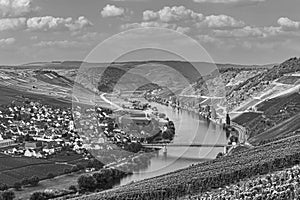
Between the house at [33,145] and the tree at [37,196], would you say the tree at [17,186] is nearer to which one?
the tree at [37,196]

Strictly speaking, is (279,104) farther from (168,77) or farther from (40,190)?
(40,190)

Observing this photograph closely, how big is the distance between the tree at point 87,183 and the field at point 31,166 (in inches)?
339

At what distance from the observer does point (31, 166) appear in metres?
68.2

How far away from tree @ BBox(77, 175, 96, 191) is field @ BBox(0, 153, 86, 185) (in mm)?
8603

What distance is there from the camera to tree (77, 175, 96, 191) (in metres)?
54.9

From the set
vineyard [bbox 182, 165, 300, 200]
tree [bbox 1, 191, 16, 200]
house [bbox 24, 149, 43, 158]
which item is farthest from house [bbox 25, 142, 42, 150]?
vineyard [bbox 182, 165, 300, 200]

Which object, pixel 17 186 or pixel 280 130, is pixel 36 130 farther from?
pixel 280 130

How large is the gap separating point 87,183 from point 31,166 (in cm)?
1517

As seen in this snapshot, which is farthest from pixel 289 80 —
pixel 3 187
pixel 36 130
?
pixel 3 187

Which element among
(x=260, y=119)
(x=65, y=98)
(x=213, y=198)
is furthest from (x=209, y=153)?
(x=65, y=98)

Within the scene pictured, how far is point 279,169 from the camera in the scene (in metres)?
30.7

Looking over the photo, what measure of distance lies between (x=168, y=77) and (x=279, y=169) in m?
31.0

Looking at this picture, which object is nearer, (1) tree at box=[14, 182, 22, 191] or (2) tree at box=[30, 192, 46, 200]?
(2) tree at box=[30, 192, 46, 200]

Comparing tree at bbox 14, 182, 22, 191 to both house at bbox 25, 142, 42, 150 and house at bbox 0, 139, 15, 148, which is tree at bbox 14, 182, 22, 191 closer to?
house at bbox 25, 142, 42, 150
